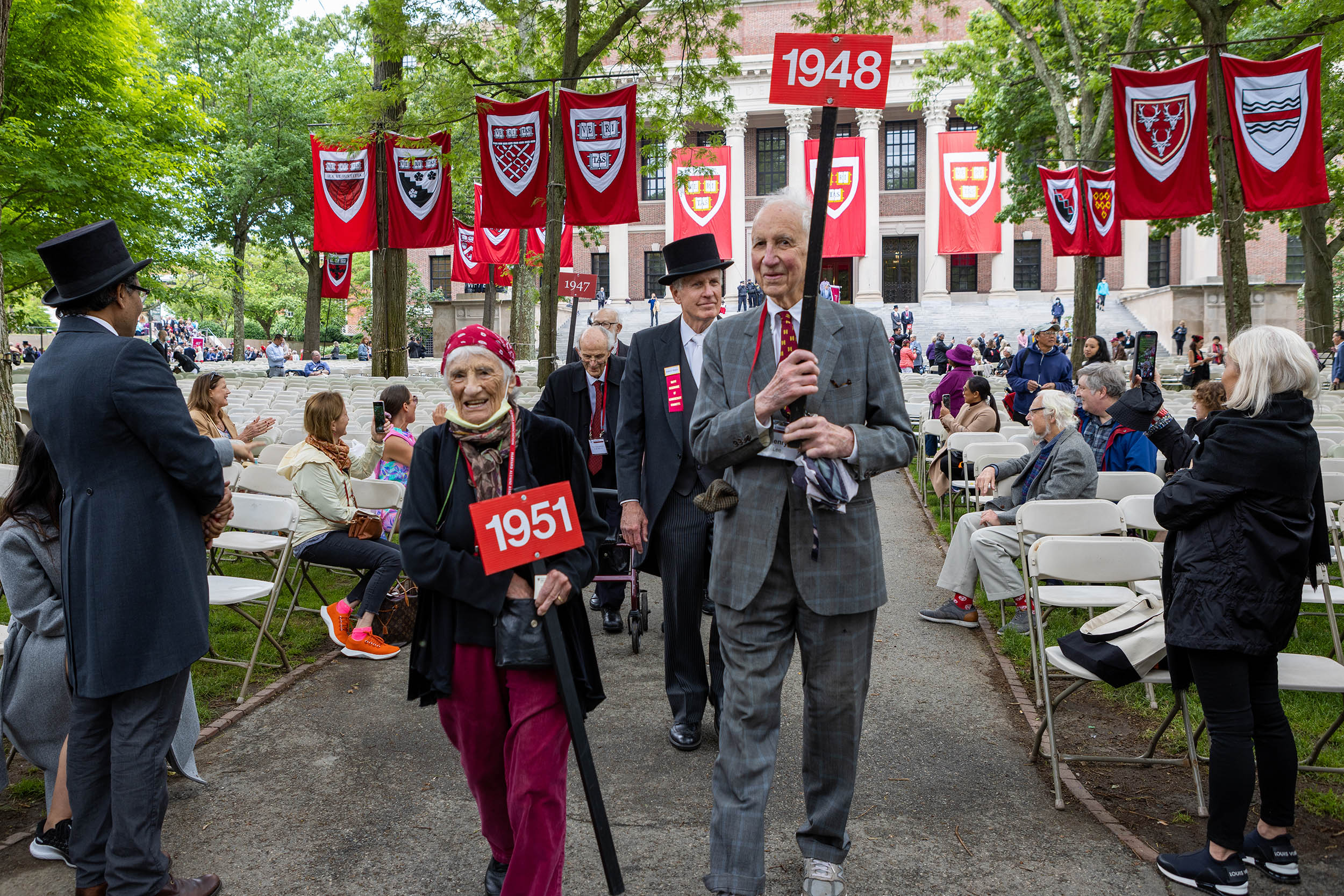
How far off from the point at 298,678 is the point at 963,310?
45.8 meters

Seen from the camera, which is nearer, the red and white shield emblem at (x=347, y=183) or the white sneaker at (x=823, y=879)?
the white sneaker at (x=823, y=879)

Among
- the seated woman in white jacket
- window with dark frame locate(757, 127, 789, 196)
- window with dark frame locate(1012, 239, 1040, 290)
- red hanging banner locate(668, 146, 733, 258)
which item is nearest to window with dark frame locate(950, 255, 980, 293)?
window with dark frame locate(1012, 239, 1040, 290)

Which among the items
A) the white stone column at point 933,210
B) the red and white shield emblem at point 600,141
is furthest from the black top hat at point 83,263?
the white stone column at point 933,210

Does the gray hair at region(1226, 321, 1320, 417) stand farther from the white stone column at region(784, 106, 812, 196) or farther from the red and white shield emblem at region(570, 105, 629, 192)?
the white stone column at region(784, 106, 812, 196)

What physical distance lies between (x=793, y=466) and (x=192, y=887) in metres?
2.36

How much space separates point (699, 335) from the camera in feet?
14.8

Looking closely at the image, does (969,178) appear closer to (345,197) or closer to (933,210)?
(933,210)

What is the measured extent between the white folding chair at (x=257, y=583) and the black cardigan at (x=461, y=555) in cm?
259

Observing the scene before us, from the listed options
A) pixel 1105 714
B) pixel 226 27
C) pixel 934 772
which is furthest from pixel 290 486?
pixel 226 27

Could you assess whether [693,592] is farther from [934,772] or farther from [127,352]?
[127,352]

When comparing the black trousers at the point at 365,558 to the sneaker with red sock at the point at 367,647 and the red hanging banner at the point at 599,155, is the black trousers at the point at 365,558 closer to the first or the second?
the sneaker with red sock at the point at 367,647

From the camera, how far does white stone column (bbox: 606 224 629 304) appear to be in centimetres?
5238

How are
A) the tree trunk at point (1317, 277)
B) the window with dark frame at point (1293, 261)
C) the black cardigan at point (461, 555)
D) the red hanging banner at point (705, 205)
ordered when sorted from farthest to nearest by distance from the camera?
the window with dark frame at point (1293, 261) < the red hanging banner at point (705, 205) < the tree trunk at point (1317, 277) < the black cardigan at point (461, 555)

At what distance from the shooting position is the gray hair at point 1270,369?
10.5 feet
